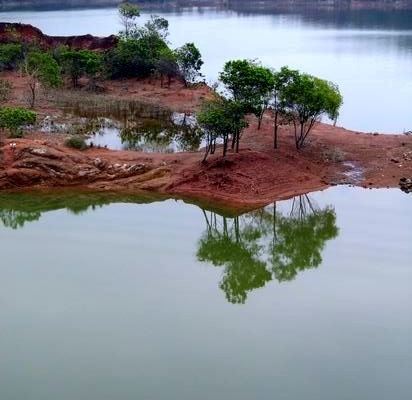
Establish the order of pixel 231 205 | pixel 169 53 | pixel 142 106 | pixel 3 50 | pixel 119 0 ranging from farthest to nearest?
pixel 119 0
pixel 3 50
pixel 169 53
pixel 142 106
pixel 231 205

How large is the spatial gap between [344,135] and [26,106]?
16670 millimetres

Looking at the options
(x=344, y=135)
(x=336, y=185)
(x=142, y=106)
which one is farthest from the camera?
(x=142, y=106)

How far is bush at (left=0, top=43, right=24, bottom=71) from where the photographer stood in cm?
4191

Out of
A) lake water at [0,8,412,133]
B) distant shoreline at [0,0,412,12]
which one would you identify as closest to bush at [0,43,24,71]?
lake water at [0,8,412,133]

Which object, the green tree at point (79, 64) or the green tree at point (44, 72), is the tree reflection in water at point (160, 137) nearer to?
the green tree at point (44, 72)

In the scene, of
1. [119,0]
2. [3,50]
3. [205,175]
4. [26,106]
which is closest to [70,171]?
[205,175]

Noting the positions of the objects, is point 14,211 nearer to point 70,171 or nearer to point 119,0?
point 70,171

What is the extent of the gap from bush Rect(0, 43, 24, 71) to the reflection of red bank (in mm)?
3145

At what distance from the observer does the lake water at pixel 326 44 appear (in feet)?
120

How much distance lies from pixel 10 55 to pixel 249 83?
25138 mm

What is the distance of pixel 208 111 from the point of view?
22297mm

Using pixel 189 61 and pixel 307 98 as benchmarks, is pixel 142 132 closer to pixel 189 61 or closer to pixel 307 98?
pixel 307 98

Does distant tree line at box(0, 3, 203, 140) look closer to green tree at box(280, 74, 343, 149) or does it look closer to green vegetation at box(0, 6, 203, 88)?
green vegetation at box(0, 6, 203, 88)

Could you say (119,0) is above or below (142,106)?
above
